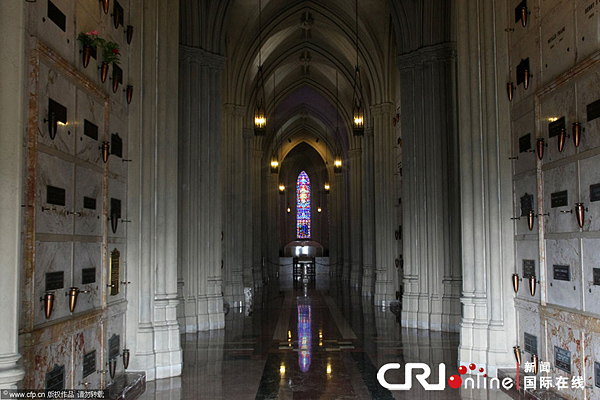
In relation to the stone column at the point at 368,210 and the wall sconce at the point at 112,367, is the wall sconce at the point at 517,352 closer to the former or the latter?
the wall sconce at the point at 112,367

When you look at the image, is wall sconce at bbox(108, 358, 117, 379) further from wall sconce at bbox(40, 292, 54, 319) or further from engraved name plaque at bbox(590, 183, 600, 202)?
engraved name plaque at bbox(590, 183, 600, 202)

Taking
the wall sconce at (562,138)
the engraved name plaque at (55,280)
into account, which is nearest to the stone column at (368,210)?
the wall sconce at (562,138)

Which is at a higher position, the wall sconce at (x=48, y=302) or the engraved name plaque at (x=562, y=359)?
the wall sconce at (x=48, y=302)

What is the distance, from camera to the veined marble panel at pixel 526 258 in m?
7.54

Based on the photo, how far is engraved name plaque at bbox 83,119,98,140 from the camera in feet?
21.5

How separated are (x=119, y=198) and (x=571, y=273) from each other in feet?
19.4

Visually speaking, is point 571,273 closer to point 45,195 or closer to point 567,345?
point 567,345

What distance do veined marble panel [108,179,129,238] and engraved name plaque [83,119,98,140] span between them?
0.75 metres

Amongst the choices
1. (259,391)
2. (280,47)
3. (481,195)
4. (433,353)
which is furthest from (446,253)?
(280,47)

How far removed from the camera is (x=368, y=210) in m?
24.1

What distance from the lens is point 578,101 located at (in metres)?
6.42

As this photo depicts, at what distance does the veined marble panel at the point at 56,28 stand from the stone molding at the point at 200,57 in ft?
26.7

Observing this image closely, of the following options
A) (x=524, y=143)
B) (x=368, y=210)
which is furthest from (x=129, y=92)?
(x=368, y=210)

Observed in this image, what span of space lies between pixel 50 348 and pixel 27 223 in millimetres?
1280
